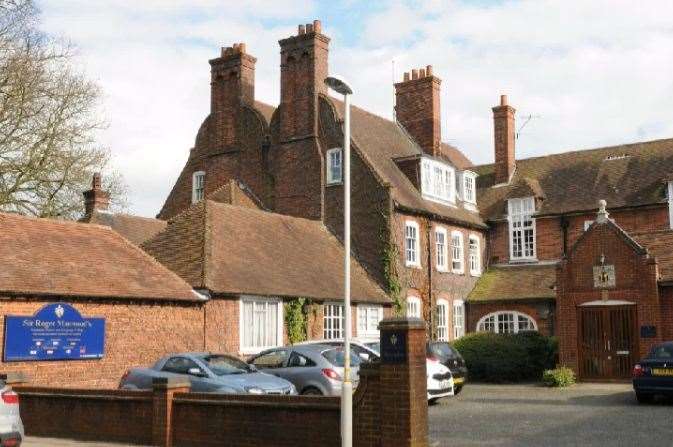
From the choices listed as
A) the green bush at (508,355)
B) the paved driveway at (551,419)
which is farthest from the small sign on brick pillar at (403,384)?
the green bush at (508,355)

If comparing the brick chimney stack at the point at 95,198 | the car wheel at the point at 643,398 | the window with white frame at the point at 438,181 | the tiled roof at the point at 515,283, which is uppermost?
the window with white frame at the point at 438,181

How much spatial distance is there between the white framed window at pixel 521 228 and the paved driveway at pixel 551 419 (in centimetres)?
1362

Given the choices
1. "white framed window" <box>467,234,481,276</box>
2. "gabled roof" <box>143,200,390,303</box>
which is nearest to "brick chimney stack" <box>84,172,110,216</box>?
"gabled roof" <box>143,200,390,303</box>

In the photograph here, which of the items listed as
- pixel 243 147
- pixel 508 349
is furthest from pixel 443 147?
pixel 508 349

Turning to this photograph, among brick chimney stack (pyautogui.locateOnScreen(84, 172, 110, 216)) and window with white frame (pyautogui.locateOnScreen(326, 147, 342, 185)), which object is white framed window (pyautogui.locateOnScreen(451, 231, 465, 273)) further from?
brick chimney stack (pyautogui.locateOnScreen(84, 172, 110, 216))

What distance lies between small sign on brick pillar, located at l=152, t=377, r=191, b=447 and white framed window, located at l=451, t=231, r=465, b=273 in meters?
23.8

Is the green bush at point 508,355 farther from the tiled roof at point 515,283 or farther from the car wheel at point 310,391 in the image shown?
the car wheel at point 310,391

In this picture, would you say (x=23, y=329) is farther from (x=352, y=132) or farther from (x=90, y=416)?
(x=352, y=132)

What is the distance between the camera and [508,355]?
97.5 feet

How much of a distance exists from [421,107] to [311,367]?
23.6 meters

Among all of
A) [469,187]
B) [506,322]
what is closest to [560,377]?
[506,322]

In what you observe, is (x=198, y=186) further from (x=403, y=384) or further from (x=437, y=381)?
(x=403, y=384)

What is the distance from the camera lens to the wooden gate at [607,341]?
2748cm

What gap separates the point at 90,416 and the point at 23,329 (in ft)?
17.1
